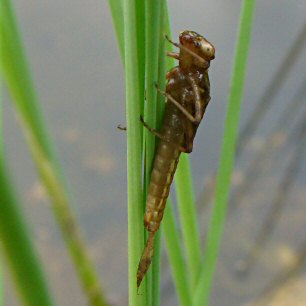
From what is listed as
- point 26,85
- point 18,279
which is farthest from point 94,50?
point 18,279

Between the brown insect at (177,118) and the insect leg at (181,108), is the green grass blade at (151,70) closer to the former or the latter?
the brown insect at (177,118)

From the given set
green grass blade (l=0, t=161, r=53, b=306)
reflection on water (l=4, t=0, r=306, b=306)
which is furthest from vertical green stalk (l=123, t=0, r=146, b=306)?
reflection on water (l=4, t=0, r=306, b=306)

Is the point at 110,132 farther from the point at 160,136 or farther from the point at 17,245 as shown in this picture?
the point at 17,245

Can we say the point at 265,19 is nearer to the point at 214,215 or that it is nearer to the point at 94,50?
the point at 94,50

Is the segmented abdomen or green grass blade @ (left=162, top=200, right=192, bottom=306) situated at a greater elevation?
the segmented abdomen

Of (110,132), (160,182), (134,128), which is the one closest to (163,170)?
(160,182)

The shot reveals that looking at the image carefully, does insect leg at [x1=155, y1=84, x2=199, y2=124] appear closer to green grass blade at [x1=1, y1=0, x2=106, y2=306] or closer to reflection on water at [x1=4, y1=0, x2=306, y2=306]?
green grass blade at [x1=1, y1=0, x2=106, y2=306]
